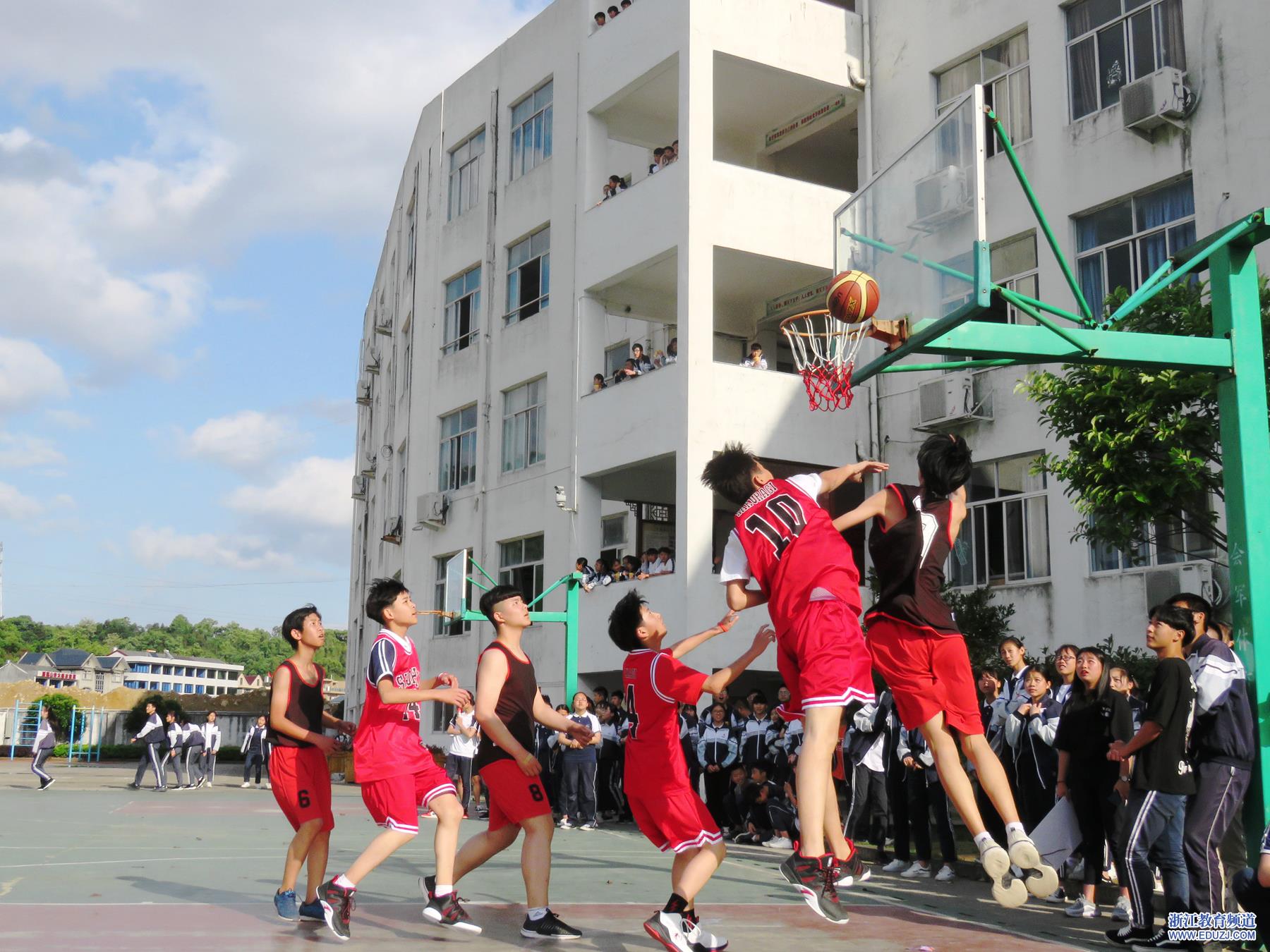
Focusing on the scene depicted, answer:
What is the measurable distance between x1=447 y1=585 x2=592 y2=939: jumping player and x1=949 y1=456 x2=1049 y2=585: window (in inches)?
503

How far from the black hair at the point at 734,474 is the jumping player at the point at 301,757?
2.86 metres

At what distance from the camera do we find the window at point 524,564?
85.4 ft

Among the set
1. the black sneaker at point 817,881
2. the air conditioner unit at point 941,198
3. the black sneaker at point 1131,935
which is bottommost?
the black sneaker at point 1131,935

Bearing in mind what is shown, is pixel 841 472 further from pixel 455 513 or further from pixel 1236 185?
pixel 455 513

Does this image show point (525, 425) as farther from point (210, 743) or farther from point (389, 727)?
point (389, 727)

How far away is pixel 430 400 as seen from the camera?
3072cm

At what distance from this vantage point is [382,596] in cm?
819

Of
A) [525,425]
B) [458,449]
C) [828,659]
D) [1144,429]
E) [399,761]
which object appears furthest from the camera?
[458,449]

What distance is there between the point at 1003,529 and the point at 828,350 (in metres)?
11.0

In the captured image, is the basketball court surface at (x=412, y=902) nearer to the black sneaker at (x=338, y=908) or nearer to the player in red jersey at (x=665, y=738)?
the black sneaker at (x=338, y=908)

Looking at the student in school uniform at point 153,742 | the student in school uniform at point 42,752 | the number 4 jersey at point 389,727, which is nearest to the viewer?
the number 4 jersey at point 389,727

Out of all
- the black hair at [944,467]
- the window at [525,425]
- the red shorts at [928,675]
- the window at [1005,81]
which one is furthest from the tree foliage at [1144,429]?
the window at [525,425]

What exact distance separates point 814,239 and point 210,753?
19.4 metres

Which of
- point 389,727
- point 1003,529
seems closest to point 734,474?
point 389,727
